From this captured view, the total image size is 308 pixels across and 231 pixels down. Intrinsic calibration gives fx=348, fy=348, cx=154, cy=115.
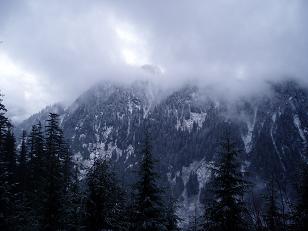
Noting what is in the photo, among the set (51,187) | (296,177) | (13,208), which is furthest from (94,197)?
(296,177)

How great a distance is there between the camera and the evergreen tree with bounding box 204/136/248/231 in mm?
22844

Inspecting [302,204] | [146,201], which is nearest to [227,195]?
[302,204]

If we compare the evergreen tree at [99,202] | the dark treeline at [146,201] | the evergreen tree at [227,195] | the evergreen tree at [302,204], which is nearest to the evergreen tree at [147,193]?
the dark treeline at [146,201]

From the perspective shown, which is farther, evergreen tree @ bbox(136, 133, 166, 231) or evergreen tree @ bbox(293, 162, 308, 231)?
evergreen tree @ bbox(136, 133, 166, 231)

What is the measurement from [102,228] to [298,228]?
13.5 m

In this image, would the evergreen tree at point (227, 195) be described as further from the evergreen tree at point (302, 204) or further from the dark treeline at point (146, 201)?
the evergreen tree at point (302, 204)

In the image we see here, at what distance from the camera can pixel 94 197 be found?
2500cm

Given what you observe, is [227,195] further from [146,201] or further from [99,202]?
[99,202]

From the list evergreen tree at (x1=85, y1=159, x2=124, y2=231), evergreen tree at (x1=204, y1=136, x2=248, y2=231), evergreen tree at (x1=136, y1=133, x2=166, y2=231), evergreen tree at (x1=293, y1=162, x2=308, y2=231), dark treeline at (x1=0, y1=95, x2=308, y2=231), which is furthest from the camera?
evergreen tree at (x1=136, y1=133, x2=166, y2=231)

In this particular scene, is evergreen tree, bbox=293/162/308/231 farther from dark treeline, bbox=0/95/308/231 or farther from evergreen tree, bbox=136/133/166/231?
evergreen tree, bbox=136/133/166/231

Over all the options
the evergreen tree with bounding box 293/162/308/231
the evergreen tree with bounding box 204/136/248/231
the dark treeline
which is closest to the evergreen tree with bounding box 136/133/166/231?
the dark treeline

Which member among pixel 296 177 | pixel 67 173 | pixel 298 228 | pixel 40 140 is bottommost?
pixel 298 228

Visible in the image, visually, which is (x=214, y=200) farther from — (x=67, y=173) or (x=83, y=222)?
(x=67, y=173)

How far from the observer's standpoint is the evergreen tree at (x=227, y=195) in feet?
74.9
